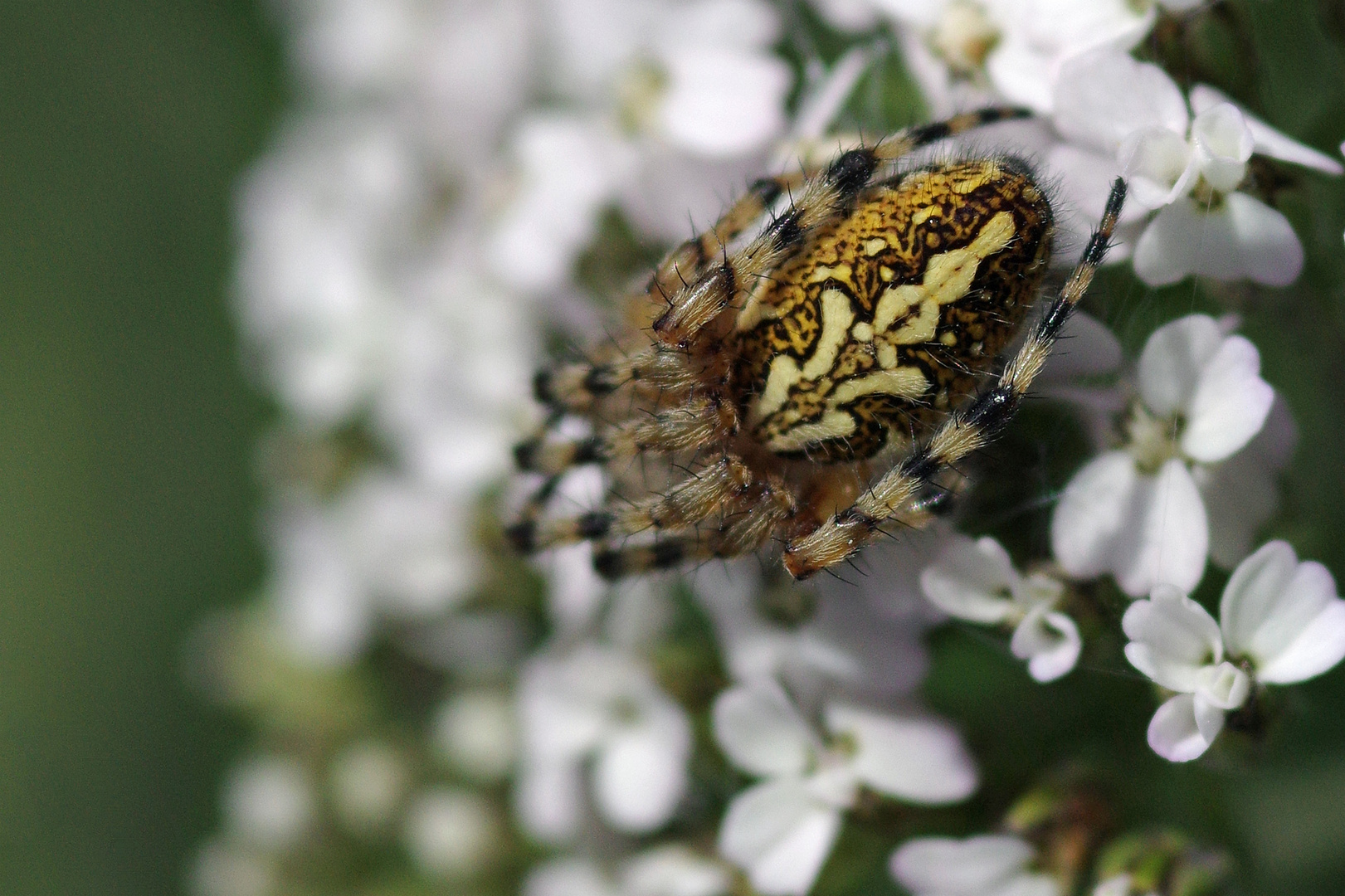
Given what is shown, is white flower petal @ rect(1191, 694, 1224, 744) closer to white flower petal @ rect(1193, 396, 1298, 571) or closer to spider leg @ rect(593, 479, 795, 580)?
white flower petal @ rect(1193, 396, 1298, 571)

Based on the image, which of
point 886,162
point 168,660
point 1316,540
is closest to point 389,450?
point 168,660

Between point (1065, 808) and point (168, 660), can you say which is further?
point (168, 660)

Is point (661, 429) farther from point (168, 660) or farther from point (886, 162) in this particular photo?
point (168, 660)

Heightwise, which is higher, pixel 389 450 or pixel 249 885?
pixel 389 450

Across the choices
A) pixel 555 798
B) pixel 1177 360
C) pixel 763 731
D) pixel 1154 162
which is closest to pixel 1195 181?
pixel 1154 162

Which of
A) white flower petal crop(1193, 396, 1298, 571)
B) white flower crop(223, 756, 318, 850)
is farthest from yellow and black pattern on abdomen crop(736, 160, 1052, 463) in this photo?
white flower crop(223, 756, 318, 850)
